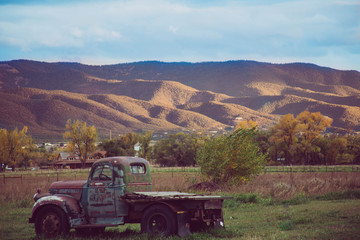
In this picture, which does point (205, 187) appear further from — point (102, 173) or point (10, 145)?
point (10, 145)

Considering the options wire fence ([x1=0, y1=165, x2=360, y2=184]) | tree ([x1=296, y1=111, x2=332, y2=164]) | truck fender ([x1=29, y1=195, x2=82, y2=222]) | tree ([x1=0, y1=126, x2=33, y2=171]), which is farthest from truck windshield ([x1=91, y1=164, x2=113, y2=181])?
tree ([x1=0, y1=126, x2=33, y2=171])

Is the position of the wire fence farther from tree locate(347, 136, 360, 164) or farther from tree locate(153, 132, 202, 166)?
tree locate(153, 132, 202, 166)

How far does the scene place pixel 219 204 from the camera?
12.9 metres

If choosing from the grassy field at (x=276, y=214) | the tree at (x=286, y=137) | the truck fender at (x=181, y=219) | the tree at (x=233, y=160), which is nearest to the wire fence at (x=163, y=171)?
the tree at (x=233, y=160)

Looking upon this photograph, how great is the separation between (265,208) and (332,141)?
65.4m

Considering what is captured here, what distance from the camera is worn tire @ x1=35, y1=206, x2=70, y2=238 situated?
13289mm

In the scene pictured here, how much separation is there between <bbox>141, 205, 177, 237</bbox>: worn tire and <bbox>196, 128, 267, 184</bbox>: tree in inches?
672

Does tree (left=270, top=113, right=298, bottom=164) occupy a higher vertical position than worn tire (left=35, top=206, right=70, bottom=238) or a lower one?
higher

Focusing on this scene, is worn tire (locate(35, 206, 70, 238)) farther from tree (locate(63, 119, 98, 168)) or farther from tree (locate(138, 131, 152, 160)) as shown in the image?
tree (locate(138, 131, 152, 160))

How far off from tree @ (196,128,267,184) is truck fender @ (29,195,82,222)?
54.8 ft

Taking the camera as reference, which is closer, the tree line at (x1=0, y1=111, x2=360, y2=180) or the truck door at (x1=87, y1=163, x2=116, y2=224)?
the truck door at (x1=87, y1=163, x2=116, y2=224)

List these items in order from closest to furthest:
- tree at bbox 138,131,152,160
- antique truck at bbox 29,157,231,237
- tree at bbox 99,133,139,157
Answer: antique truck at bbox 29,157,231,237 < tree at bbox 99,133,139,157 < tree at bbox 138,131,152,160

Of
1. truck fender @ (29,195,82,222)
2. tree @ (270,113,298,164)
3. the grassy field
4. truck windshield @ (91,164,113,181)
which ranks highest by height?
tree @ (270,113,298,164)

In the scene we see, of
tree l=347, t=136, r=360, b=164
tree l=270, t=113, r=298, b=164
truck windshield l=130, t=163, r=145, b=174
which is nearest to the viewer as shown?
truck windshield l=130, t=163, r=145, b=174
